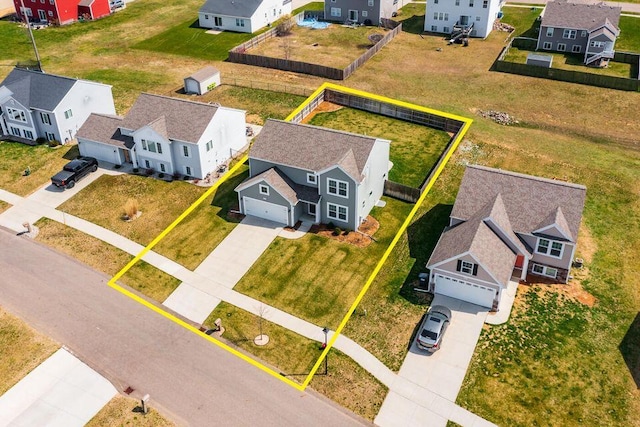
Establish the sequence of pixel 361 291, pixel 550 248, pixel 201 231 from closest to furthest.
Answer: pixel 550 248, pixel 361 291, pixel 201 231

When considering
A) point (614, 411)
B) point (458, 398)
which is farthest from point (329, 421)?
point (614, 411)

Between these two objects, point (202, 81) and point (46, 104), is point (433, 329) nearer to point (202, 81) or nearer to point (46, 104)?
point (202, 81)

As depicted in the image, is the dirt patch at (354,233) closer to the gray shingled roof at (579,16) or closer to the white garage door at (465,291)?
the white garage door at (465,291)

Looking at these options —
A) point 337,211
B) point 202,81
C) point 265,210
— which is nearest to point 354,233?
point 337,211

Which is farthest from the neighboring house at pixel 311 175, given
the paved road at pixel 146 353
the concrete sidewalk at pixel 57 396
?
the concrete sidewalk at pixel 57 396

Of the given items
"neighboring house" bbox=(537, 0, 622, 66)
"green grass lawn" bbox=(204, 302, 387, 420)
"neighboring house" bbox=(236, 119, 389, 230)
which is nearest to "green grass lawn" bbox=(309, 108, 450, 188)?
"neighboring house" bbox=(236, 119, 389, 230)

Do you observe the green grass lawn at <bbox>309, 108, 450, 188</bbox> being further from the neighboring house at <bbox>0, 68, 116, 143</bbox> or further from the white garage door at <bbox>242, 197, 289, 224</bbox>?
the neighboring house at <bbox>0, 68, 116, 143</bbox>

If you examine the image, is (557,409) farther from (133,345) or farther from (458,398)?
(133,345)
